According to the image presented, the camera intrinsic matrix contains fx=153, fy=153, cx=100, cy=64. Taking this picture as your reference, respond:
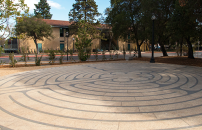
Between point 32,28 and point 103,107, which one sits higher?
point 32,28

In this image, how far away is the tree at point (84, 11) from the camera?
1267 inches

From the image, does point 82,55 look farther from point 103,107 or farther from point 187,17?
point 103,107

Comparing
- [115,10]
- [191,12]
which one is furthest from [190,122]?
[115,10]

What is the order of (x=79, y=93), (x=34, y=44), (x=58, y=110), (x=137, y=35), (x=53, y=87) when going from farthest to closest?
1. (x=34, y=44)
2. (x=137, y=35)
3. (x=53, y=87)
4. (x=79, y=93)
5. (x=58, y=110)

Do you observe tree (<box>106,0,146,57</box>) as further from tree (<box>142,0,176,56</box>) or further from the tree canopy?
tree (<box>142,0,176,56</box>)

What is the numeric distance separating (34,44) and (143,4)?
26.0 meters

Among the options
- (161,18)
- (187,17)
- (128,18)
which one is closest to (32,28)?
(128,18)

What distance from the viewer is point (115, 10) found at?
17688 mm

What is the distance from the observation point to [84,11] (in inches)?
1272

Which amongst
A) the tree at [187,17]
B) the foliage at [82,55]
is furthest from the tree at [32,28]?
the tree at [187,17]

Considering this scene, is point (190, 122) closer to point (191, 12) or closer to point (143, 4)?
point (191, 12)

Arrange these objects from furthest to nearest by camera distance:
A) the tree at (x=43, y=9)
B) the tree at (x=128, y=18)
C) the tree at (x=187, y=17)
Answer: the tree at (x=43, y=9)
the tree at (x=128, y=18)
the tree at (x=187, y=17)

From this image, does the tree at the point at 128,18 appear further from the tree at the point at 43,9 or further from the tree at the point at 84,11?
the tree at the point at 43,9

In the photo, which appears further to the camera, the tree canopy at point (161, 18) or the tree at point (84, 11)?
the tree at point (84, 11)
